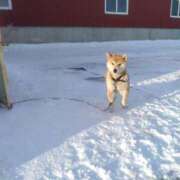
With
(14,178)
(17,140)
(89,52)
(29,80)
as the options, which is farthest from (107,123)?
(89,52)

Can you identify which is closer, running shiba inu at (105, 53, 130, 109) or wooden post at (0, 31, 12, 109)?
running shiba inu at (105, 53, 130, 109)

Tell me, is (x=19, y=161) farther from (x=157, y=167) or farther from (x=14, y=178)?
(x=157, y=167)

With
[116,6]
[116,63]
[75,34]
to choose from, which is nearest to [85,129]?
[116,63]

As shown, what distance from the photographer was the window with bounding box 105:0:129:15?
17.2m

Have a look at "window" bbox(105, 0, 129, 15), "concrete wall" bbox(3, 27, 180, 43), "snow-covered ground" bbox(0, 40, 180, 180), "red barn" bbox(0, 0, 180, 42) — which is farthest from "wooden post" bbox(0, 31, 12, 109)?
"window" bbox(105, 0, 129, 15)

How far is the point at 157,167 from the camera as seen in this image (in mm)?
4484

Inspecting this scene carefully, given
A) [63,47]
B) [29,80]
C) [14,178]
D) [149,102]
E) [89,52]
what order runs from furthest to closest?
[63,47] < [89,52] < [29,80] < [149,102] < [14,178]

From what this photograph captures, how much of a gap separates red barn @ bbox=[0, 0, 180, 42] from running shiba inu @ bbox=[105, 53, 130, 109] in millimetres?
10194

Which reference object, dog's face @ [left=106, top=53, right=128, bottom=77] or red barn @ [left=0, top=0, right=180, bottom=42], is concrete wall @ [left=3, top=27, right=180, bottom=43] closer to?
red barn @ [left=0, top=0, right=180, bottom=42]

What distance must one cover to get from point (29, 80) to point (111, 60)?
3125 millimetres

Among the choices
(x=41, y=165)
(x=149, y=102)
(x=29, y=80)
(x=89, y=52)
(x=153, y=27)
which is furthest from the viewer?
(x=153, y=27)

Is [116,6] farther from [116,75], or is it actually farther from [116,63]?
[116,63]

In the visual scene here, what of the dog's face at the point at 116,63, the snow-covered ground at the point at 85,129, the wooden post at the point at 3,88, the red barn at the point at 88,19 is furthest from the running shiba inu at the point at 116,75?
the red barn at the point at 88,19

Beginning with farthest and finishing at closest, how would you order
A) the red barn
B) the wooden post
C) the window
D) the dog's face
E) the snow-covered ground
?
the window → the red barn → the wooden post → the dog's face → the snow-covered ground
